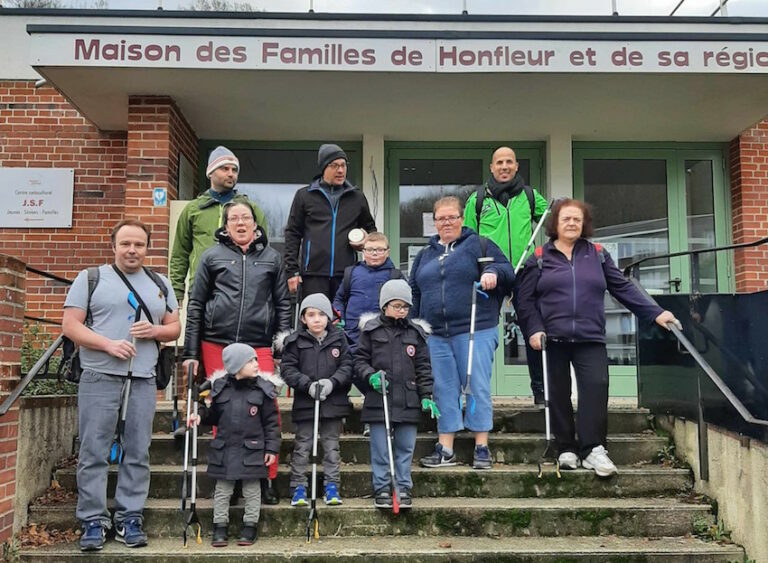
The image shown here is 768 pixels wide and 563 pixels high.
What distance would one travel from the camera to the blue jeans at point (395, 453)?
4.59 m

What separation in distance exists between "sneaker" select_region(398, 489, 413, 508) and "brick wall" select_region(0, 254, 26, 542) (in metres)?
2.34

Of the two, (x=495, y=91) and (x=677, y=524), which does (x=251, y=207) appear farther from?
(x=677, y=524)

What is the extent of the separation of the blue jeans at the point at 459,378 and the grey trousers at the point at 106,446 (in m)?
1.88

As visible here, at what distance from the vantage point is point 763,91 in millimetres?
6754

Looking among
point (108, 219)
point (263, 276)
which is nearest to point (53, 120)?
point (108, 219)

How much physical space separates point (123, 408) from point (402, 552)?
1816 millimetres

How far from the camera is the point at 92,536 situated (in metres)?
4.23

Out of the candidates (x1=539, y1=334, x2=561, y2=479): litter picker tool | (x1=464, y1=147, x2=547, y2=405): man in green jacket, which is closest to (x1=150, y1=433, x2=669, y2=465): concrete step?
(x1=539, y1=334, x2=561, y2=479): litter picker tool

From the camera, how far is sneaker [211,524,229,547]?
14.1 feet

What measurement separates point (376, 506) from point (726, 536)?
7.06 feet

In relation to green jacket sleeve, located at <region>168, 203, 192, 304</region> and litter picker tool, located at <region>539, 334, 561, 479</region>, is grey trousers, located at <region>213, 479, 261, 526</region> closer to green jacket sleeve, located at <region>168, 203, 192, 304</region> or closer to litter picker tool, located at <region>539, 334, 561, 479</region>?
green jacket sleeve, located at <region>168, 203, 192, 304</region>

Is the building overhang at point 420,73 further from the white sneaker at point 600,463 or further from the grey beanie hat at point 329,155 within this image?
the white sneaker at point 600,463

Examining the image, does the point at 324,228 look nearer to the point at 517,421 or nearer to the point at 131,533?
the point at 517,421

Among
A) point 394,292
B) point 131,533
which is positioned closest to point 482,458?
point 394,292
